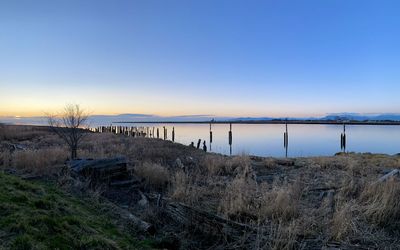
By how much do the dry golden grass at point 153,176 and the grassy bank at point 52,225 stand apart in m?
2.80

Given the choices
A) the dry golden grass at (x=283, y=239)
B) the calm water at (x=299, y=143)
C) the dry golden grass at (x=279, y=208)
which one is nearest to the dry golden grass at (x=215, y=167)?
the dry golden grass at (x=279, y=208)

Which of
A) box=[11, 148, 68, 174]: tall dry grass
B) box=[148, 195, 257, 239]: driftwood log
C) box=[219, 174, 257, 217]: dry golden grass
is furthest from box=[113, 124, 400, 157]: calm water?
box=[148, 195, 257, 239]: driftwood log

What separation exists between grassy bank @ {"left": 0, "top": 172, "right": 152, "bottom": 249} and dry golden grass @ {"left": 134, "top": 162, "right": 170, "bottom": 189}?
280 centimetres

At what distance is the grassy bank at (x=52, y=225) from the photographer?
13.8 ft

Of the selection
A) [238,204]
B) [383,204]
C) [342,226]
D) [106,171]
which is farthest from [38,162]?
[383,204]

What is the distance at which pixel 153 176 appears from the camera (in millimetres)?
9906

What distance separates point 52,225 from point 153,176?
515cm

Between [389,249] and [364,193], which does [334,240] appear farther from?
[364,193]

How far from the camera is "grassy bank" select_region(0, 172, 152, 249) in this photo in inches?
166

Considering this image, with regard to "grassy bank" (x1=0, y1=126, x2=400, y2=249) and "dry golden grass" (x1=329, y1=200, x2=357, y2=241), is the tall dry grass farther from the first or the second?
"dry golden grass" (x1=329, y1=200, x2=357, y2=241)

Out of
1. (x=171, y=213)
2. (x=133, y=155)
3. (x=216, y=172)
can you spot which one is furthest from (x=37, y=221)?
(x=133, y=155)

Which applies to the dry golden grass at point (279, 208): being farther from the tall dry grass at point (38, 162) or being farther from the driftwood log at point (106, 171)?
the tall dry grass at point (38, 162)

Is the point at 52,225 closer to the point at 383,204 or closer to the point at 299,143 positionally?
the point at 383,204

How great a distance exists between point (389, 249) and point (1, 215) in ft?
18.9
